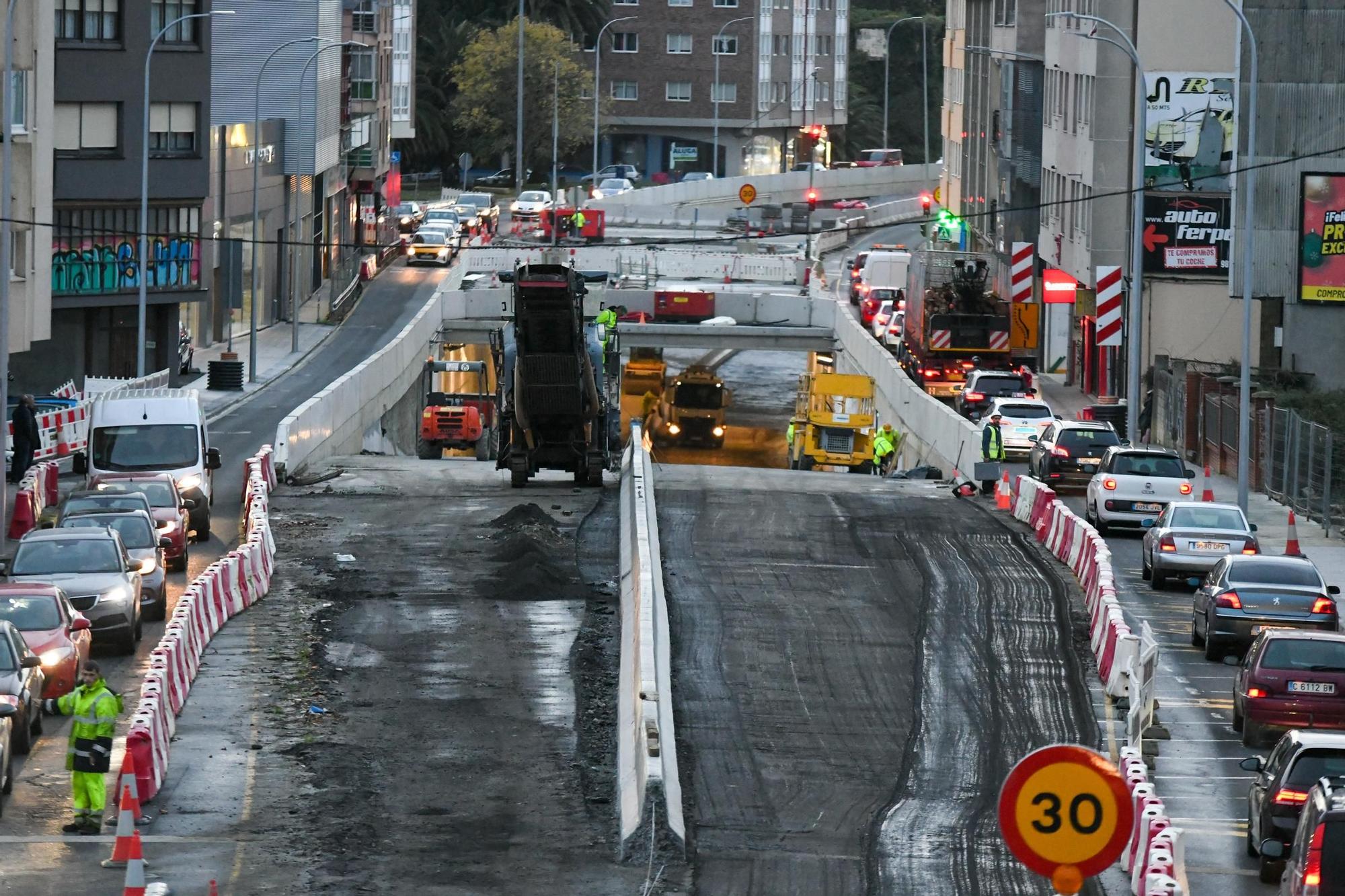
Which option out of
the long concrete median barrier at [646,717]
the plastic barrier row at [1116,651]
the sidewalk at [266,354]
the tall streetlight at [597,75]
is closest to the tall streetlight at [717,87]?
the tall streetlight at [597,75]

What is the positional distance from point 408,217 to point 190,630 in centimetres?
8624

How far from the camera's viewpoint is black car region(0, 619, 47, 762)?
1991cm

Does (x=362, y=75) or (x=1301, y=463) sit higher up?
(x=362, y=75)

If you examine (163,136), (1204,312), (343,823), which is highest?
(163,136)

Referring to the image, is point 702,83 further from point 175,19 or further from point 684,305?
point 175,19

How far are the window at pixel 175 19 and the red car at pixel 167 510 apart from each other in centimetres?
3450

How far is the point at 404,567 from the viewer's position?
3169 cm

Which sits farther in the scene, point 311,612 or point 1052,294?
point 1052,294

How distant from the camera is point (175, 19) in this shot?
6412cm

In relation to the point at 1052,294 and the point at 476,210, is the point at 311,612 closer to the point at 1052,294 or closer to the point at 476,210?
the point at 1052,294

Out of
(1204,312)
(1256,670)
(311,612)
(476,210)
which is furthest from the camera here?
(476,210)

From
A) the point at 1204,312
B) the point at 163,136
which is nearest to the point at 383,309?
the point at 163,136

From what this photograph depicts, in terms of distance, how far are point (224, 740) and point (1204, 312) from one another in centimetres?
4190

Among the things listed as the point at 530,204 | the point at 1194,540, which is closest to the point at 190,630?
the point at 1194,540
